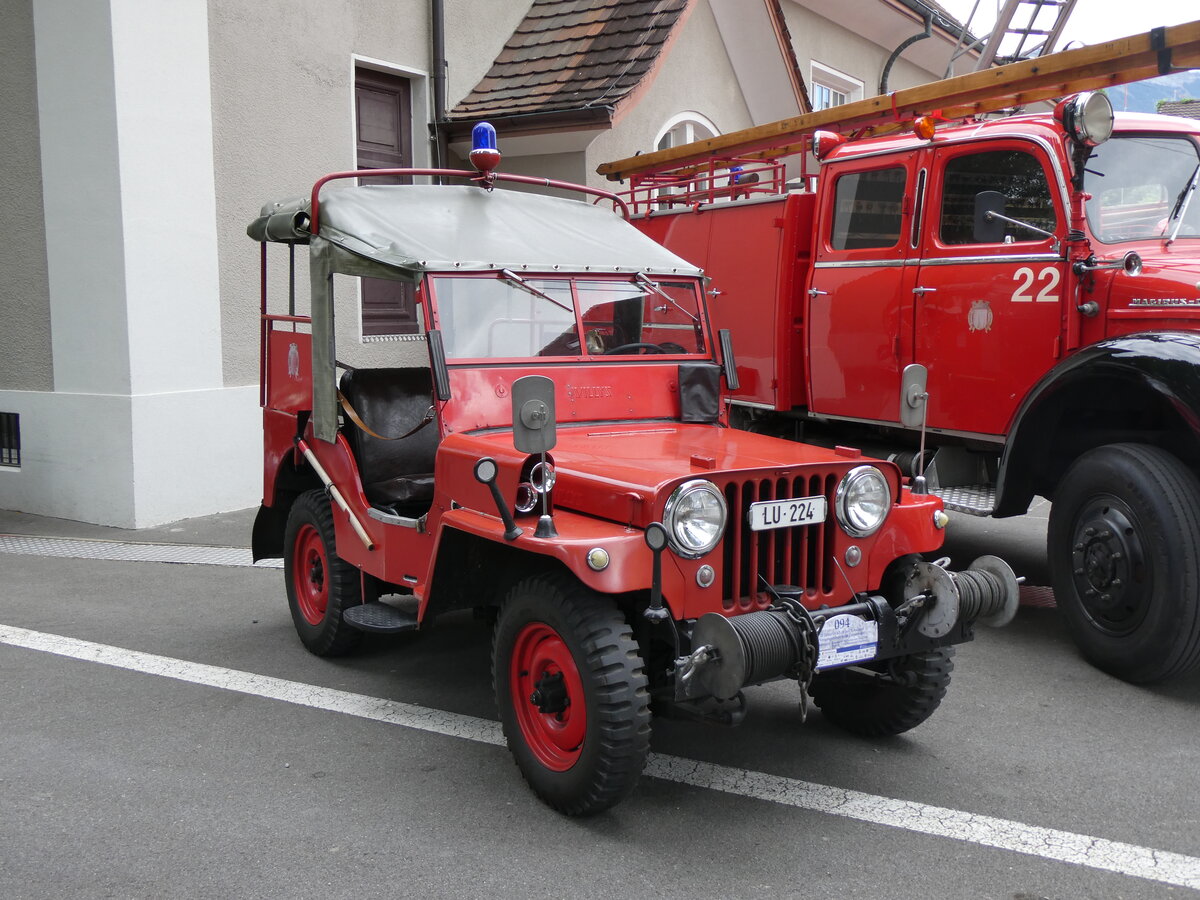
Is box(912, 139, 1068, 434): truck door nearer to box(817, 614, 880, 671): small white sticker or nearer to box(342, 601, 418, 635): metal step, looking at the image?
box(817, 614, 880, 671): small white sticker

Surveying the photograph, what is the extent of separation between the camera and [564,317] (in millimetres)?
4793

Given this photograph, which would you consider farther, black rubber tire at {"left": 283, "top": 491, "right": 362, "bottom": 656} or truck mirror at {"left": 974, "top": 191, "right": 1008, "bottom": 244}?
truck mirror at {"left": 974, "top": 191, "right": 1008, "bottom": 244}

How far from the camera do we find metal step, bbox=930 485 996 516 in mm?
5867

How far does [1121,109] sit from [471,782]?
5228 mm

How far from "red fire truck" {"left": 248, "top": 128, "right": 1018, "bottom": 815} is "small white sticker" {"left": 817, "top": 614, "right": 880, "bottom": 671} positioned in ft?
0.03

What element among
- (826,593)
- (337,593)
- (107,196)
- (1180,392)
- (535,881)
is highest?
(107,196)

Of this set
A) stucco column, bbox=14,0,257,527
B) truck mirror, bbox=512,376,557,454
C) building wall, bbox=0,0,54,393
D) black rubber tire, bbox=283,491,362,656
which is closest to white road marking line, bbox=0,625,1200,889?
black rubber tire, bbox=283,491,362,656

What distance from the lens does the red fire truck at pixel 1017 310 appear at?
16.2 ft

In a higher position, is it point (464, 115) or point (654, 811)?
point (464, 115)

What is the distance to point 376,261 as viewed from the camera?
15.0 feet

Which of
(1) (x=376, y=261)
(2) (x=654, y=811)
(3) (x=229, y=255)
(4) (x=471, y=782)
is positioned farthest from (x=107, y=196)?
(2) (x=654, y=811)

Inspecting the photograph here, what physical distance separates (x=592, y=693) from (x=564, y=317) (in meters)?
1.93

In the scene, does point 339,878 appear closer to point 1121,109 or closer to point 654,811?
point 654,811

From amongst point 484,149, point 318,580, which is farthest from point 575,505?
point 318,580
